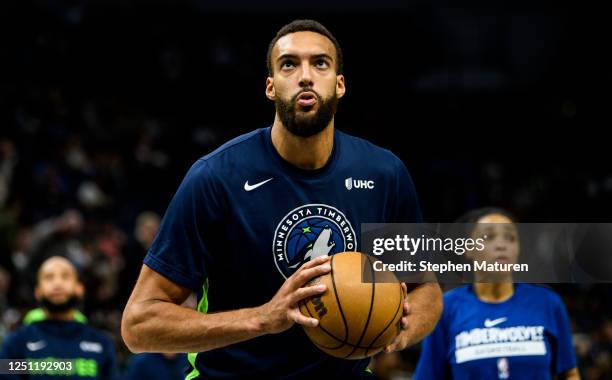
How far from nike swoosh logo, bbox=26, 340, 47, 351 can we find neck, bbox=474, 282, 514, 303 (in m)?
2.96

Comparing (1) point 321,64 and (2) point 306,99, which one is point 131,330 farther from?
(1) point 321,64

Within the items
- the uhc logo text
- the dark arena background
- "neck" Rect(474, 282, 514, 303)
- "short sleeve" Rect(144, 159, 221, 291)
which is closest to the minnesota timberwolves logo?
the uhc logo text

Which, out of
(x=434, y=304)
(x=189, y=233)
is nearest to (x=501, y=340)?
(x=434, y=304)

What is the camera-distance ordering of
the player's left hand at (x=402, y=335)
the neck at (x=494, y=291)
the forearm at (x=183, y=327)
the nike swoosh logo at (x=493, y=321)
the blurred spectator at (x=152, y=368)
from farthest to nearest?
the blurred spectator at (x=152, y=368) → the neck at (x=494, y=291) → the nike swoosh logo at (x=493, y=321) → the player's left hand at (x=402, y=335) → the forearm at (x=183, y=327)

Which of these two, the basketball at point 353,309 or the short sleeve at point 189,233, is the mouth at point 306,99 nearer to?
the short sleeve at point 189,233

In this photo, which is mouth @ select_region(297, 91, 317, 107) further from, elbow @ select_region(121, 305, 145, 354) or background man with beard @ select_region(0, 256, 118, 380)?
background man with beard @ select_region(0, 256, 118, 380)

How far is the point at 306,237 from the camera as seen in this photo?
3553mm

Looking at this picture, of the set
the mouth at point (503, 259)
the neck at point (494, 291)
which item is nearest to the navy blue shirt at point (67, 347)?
the neck at point (494, 291)

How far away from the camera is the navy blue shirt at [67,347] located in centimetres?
631

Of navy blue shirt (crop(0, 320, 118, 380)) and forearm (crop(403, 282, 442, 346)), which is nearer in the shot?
forearm (crop(403, 282, 442, 346))

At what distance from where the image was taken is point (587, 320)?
37.1ft

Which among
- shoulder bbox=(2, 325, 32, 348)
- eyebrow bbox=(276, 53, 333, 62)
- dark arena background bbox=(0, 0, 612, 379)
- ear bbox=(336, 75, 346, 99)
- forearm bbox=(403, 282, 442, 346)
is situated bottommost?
forearm bbox=(403, 282, 442, 346)

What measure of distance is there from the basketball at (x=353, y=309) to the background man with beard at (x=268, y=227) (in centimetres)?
11

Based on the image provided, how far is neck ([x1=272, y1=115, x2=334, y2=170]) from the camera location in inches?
144
